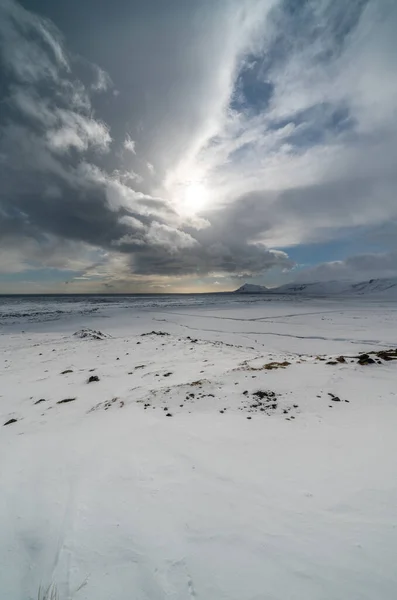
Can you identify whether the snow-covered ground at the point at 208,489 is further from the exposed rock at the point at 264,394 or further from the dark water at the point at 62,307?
the dark water at the point at 62,307

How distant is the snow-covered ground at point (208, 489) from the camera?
228 cm

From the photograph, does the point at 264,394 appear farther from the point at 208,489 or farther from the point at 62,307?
the point at 62,307

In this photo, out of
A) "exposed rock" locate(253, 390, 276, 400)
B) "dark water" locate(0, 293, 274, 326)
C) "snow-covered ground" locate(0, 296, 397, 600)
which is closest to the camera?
"snow-covered ground" locate(0, 296, 397, 600)

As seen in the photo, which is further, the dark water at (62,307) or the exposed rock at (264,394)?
the dark water at (62,307)

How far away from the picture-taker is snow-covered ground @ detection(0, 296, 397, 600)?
7.47 ft

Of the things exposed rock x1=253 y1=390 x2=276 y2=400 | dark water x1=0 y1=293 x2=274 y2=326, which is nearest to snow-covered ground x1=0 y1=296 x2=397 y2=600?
exposed rock x1=253 y1=390 x2=276 y2=400

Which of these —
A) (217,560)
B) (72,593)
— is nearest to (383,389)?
(217,560)

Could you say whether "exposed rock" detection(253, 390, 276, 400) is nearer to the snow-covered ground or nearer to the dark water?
the snow-covered ground

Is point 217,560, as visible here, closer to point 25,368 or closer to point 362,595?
point 362,595

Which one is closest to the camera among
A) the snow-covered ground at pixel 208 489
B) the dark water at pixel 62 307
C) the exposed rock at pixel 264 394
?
the snow-covered ground at pixel 208 489

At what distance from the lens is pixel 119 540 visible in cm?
265

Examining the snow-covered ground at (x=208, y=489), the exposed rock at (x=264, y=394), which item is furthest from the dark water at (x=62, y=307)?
the exposed rock at (x=264, y=394)

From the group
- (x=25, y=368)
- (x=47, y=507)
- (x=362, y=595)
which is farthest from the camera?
(x=25, y=368)

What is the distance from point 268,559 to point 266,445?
5.84ft
